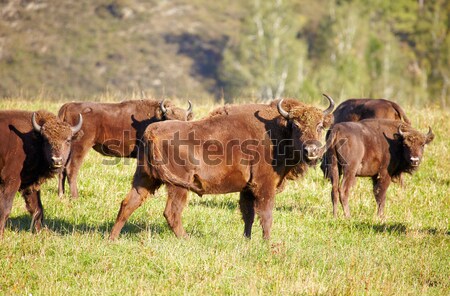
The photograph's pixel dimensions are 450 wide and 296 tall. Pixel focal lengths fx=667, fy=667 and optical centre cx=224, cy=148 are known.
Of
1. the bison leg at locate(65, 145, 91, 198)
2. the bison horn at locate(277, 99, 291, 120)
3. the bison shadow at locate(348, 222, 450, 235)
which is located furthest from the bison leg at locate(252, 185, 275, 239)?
the bison leg at locate(65, 145, 91, 198)

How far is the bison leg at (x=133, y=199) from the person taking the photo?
9461 mm

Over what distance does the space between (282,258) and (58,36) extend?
198 ft

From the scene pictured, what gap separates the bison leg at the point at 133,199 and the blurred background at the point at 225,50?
39934 mm

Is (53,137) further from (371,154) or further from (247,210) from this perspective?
(371,154)

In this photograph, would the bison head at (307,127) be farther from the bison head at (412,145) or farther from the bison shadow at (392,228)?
the bison head at (412,145)

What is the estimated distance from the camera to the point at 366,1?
6538 cm

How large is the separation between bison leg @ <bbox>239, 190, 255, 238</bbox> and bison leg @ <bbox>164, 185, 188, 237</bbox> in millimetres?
1080

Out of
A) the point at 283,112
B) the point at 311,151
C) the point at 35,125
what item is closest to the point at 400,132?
the point at 283,112

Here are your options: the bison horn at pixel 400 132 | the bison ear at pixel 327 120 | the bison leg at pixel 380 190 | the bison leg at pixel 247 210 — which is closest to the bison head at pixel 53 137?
the bison leg at pixel 247 210

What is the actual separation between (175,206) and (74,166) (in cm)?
426

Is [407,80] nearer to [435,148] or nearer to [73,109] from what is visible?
[435,148]

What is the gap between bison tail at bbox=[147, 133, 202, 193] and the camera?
30.7ft

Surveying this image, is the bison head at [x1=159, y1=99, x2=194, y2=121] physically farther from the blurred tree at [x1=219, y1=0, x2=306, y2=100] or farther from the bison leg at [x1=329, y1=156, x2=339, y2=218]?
the blurred tree at [x1=219, y1=0, x2=306, y2=100]

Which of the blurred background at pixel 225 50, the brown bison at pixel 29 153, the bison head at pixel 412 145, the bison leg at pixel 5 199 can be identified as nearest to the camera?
the bison leg at pixel 5 199
